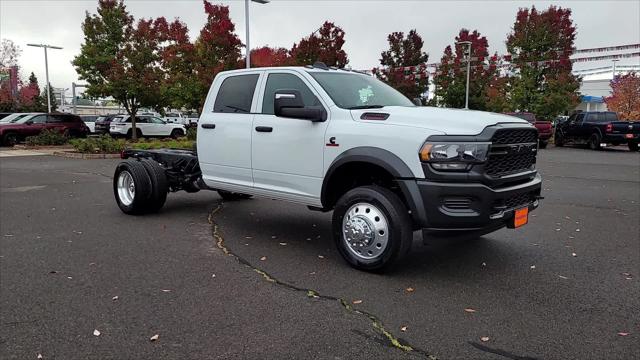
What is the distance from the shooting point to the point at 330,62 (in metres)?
27.8

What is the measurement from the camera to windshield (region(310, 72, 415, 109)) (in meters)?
5.23

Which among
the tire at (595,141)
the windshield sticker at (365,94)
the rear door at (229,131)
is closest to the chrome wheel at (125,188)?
the rear door at (229,131)

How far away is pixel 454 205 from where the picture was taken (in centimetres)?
423

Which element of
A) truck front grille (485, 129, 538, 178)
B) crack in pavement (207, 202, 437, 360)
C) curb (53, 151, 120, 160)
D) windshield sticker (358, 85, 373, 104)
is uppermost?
windshield sticker (358, 85, 373, 104)

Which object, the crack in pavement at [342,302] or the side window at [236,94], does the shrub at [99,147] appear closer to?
the side window at [236,94]

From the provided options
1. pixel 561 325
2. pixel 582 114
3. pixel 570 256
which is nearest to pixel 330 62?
pixel 582 114

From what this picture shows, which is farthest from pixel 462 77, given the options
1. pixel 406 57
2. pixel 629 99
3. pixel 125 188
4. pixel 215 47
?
pixel 125 188

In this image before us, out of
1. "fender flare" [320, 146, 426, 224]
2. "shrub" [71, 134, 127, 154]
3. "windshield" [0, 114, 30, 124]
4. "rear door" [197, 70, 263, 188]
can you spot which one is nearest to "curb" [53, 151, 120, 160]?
"shrub" [71, 134, 127, 154]

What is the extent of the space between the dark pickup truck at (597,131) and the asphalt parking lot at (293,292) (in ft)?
60.1

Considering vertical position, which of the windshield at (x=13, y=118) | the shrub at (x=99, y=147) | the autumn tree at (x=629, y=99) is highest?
the autumn tree at (x=629, y=99)

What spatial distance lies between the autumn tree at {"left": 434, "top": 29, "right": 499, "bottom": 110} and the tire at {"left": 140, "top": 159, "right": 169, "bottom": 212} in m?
32.0

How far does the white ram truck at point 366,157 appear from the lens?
422 cm

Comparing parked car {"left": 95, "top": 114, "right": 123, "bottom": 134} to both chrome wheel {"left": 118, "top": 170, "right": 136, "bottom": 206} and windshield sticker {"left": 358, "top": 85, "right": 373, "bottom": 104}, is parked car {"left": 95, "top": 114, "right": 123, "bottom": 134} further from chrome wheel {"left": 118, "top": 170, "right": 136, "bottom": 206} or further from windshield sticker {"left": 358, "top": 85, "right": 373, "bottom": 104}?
windshield sticker {"left": 358, "top": 85, "right": 373, "bottom": 104}

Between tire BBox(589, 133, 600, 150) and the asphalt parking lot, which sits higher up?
tire BBox(589, 133, 600, 150)
